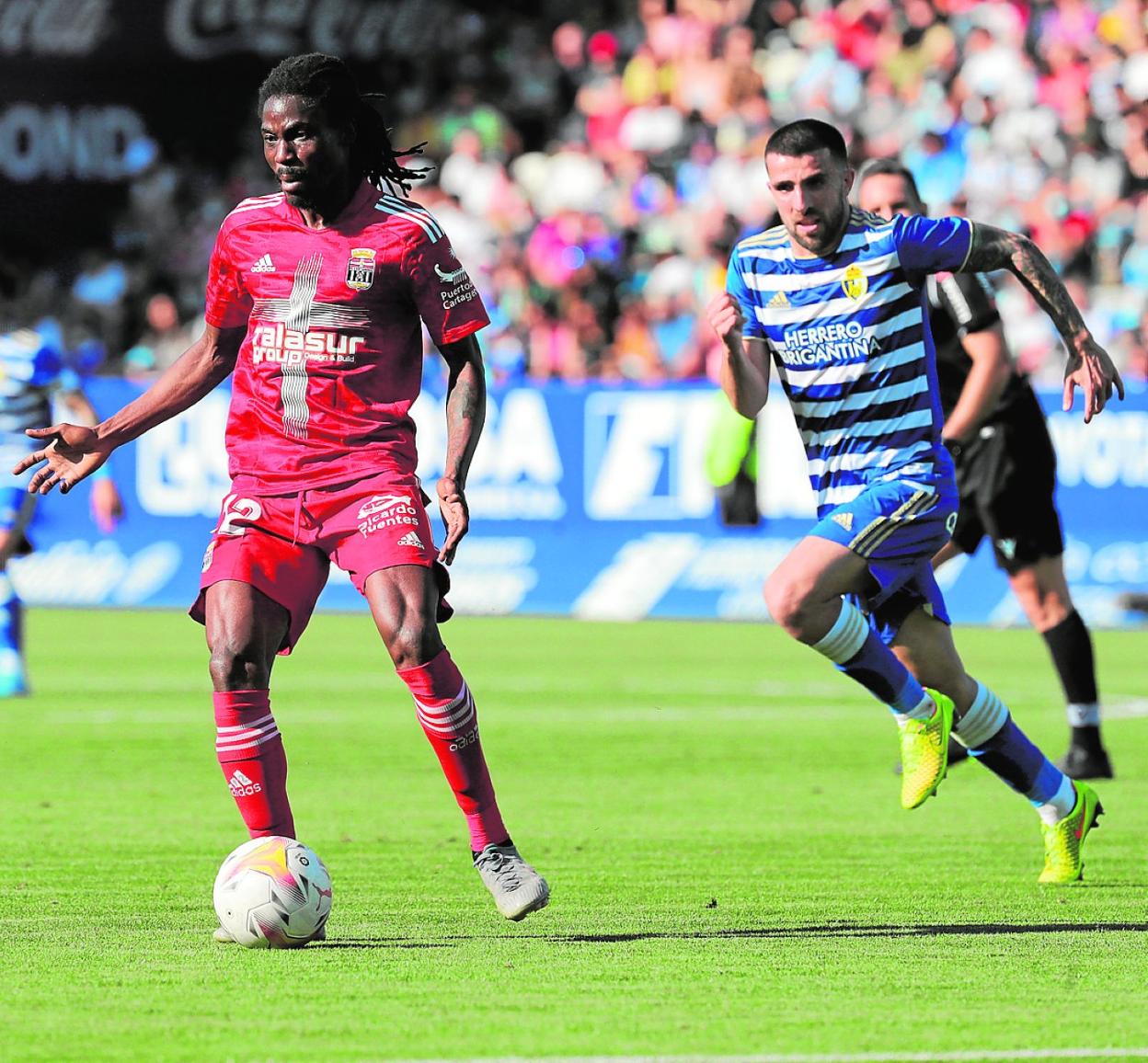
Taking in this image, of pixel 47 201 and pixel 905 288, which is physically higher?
pixel 905 288

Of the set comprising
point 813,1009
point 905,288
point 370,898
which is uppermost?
point 905,288

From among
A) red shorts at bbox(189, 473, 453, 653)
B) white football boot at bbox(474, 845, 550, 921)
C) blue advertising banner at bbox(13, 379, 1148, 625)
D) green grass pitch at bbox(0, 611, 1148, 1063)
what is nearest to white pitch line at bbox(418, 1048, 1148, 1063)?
green grass pitch at bbox(0, 611, 1148, 1063)

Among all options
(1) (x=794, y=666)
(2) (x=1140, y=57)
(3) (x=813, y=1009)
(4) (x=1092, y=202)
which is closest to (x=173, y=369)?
(3) (x=813, y=1009)

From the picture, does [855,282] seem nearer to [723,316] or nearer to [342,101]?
[723,316]

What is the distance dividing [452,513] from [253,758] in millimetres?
839

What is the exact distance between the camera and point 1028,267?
263 inches

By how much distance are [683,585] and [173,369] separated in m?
12.3

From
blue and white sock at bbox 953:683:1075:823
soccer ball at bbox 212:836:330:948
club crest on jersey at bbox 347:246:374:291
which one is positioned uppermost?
Answer: club crest on jersey at bbox 347:246:374:291

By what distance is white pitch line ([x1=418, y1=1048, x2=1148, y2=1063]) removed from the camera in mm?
4352

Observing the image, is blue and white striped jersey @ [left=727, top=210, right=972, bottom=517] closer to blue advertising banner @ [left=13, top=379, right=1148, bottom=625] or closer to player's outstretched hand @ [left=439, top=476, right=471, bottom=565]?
player's outstretched hand @ [left=439, top=476, right=471, bottom=565]

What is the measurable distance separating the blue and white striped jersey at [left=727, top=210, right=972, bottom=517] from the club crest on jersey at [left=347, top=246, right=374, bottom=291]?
150 cm

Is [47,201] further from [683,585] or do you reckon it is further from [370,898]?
[370,898]

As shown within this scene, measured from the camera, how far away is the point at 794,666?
1530 cm

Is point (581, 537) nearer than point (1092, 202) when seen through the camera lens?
Yes
